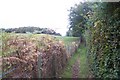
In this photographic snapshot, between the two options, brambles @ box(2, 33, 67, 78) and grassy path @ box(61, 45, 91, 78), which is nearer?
brambles @ box(2, 33, 67, 78)

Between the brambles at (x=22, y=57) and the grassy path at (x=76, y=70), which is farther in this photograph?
the grassy path at (x=76, y=70)

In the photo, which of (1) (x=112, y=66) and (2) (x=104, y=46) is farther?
(2) (x=104, y=46)

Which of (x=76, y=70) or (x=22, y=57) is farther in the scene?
(x=76, y=70)

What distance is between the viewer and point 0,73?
12.7 ft

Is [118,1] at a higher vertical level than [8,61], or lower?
higher

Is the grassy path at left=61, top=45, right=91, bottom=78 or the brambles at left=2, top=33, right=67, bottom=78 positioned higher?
the brambles at left=2, top=33, right=67, bottom=78

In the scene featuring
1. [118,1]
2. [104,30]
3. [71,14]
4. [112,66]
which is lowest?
[112,66]

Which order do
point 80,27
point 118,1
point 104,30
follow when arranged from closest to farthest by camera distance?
point 118,1
point 104,30
point 80,27

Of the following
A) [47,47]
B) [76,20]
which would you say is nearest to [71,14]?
[76,20]

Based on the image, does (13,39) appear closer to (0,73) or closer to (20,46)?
(20,46)

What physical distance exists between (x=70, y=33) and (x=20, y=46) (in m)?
23.9

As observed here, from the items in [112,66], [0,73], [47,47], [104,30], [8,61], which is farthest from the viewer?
[47,47]

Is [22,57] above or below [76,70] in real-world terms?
above

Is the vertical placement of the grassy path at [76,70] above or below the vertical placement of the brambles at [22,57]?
below
